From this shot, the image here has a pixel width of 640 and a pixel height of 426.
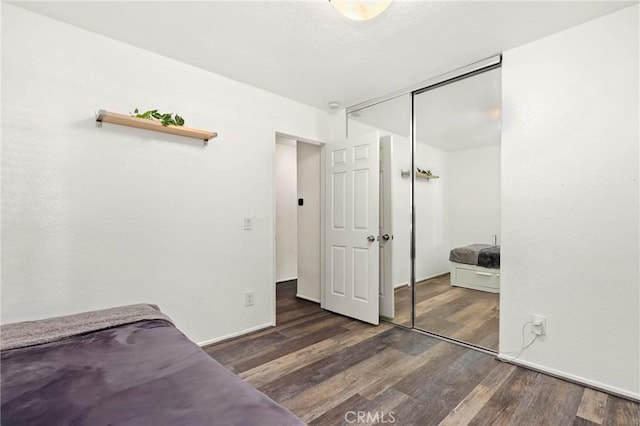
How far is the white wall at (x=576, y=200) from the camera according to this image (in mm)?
1938

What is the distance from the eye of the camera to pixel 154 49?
2375 mm

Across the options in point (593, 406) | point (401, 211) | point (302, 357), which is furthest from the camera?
point (401, 211)

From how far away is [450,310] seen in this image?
10.9 ft

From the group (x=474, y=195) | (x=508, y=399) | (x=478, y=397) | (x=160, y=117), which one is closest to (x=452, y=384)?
(x=478, y=397)

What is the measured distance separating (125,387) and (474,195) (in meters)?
2.92

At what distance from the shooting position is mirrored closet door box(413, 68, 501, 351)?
271 centimetres

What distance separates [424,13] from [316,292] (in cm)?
320

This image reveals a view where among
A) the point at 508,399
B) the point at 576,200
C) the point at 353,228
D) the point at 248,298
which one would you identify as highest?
the point at 576,200

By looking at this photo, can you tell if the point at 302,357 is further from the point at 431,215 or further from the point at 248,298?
the point at 431,215

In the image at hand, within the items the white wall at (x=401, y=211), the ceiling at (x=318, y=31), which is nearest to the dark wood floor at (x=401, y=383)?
the white wall at (x=401, y=211)

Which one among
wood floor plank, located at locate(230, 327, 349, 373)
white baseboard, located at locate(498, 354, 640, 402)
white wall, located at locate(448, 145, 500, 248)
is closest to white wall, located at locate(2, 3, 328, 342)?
wood floor plank, located at locate(230, 327, 349, 373)

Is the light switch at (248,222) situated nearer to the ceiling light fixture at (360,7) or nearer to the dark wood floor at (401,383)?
the dark wood floor at (401,383)

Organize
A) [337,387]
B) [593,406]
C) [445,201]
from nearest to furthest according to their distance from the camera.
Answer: [593,406], [337,387], [445,201]

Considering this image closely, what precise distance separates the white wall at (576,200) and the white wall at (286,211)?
3.45m
